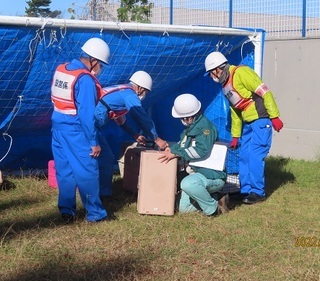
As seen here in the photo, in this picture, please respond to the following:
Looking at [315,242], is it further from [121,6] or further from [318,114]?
[121,6]

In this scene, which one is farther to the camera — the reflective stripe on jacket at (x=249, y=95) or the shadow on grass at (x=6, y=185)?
the shadow on grass at (x=6, y=185)

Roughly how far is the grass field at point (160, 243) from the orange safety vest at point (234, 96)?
115 cm

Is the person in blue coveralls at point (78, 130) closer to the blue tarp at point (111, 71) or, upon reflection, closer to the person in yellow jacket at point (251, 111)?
the blue tarp at point (111, 71)

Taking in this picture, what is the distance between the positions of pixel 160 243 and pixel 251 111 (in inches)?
96.8

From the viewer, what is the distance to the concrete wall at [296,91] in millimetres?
10711

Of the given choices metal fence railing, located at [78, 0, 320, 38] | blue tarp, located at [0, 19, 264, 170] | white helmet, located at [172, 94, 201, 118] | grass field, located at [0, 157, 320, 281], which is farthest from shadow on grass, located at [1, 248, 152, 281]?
metal fence railing, located at [78, 0, 320, 38]

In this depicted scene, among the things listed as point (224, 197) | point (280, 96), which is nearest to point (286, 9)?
point (280, 96)

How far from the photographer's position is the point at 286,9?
1137 cm

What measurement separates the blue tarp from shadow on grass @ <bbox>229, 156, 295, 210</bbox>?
87 centimetres

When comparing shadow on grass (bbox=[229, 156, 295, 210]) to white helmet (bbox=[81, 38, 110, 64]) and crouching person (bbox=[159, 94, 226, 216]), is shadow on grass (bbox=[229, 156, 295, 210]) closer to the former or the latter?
crouching person (bbox=[159, 94, 226, 216])

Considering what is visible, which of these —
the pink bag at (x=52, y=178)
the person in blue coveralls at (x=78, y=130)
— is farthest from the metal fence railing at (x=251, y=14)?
the person in blue coveralls at (x=78, y=130)

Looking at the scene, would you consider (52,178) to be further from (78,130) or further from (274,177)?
(274,177)

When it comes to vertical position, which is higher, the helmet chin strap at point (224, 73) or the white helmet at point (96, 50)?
the white helmet at point (96, 50)

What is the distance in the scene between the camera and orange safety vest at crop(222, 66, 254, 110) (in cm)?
754
